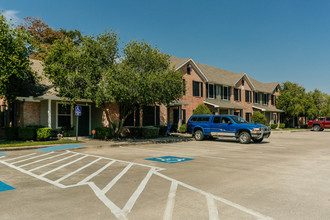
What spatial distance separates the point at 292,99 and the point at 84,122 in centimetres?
3456

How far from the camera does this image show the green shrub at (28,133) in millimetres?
17094

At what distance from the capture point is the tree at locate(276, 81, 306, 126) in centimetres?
4244

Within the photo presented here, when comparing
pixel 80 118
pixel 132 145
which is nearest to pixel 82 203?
pixel 132 145

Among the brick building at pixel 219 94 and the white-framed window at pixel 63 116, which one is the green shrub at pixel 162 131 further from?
the white-framed window at pixel 63 116

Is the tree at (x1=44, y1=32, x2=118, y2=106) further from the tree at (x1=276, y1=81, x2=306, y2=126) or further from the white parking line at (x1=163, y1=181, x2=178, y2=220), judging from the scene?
the tree at (x1=276, y1=81, x2=306, y2=126)

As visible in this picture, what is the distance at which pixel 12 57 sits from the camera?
15.4 m

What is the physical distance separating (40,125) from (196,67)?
18.4 meters

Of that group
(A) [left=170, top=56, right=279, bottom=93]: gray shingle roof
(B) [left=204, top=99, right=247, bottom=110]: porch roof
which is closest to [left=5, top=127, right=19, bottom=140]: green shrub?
(A) [left=170, top=56, right=279, bottom=93]: gray shingle roof

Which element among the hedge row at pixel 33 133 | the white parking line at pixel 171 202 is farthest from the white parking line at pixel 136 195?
the hedge row at pixel 33 133

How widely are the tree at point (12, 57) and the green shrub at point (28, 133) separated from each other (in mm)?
2202

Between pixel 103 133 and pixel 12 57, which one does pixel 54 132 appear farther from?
pixel 12 57

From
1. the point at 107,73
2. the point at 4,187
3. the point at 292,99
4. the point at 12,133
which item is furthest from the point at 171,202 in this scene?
the point at 292,99

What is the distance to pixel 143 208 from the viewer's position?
4.65 metres

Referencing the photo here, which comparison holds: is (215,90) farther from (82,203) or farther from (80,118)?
(82,203)
